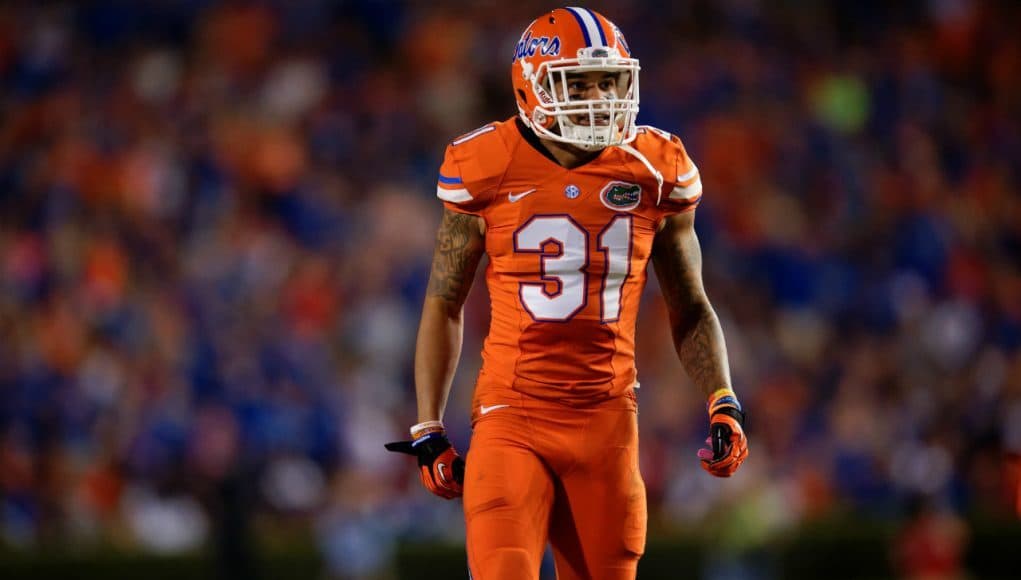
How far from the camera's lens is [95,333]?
867cm

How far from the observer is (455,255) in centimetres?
401

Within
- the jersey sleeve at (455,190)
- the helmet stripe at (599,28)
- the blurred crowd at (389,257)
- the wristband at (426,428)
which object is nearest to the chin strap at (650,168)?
the helmet stripe at (599,28)

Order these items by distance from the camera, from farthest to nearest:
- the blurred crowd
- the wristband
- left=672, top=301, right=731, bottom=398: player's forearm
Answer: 1. the blurred crowd
2. left=672, top=301, right=731, bottom=398: player's forearm
3. the wristband

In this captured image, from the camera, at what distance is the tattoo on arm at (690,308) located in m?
4.05

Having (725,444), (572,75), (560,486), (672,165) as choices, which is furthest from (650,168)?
(560,486)

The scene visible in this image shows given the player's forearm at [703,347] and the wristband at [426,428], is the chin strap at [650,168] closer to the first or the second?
the player's forearm at [703,347]

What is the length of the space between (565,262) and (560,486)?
23.2 inches

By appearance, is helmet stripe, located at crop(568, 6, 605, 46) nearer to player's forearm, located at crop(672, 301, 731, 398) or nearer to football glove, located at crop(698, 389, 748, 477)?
player's forearm, located at crop(672, 301, 731, 398)

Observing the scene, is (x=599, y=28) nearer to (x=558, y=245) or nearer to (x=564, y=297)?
(x=558, y=245)

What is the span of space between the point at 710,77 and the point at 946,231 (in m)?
2.15

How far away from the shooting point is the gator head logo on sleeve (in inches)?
152

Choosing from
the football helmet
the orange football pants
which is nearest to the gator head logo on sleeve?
the football helmet

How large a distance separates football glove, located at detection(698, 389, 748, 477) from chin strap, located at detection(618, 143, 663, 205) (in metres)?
0.58

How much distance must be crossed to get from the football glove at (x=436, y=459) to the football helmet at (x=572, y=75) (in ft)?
2.75
